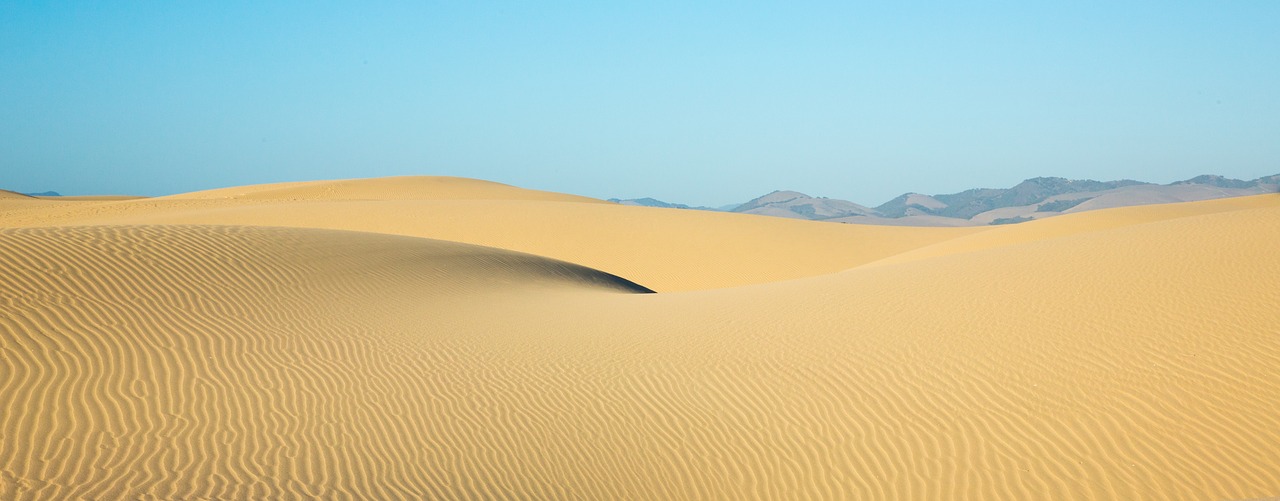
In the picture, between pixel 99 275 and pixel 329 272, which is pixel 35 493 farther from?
pixel 329 272

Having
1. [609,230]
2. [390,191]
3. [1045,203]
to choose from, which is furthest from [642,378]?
[1045,203]

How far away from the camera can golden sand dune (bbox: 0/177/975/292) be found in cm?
2869

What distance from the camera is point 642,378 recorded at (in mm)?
8453

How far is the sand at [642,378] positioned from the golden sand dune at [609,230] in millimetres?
14690

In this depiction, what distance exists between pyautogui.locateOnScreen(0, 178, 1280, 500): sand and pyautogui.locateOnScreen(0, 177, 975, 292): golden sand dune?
1469 cm

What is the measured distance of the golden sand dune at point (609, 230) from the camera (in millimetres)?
28688

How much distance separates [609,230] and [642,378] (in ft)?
81.2

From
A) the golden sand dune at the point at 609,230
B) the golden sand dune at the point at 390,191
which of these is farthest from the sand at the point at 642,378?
the golden sand dune at the point at 390,191

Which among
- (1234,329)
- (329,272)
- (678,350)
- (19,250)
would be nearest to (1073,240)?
(1234,329)

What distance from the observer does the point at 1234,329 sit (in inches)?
306

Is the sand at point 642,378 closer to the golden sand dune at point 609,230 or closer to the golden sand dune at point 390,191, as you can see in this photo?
the golden sand dune at point 609,230

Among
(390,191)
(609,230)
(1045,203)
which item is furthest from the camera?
(1045,203)

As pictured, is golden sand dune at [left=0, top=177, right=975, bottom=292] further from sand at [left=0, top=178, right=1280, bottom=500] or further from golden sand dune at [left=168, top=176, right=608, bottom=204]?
sand at [left=0, top=178, right=1280, bottom=500]

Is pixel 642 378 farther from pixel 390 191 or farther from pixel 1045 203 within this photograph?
pixel 1045 203
